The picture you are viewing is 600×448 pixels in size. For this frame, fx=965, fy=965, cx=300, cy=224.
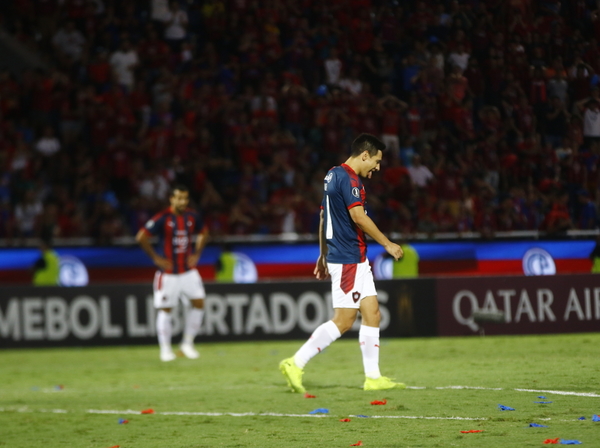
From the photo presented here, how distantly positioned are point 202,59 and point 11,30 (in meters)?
5.46

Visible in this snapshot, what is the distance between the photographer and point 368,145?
8.21 m

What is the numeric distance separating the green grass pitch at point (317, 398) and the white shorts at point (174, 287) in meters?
0.83

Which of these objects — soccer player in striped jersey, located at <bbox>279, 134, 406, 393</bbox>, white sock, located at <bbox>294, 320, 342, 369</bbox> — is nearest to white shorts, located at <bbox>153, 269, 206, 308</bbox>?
white sock, located at <bbox>294, 320, 342, 369</bbox>

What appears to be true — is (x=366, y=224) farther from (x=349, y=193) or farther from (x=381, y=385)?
(x=381, y=385)

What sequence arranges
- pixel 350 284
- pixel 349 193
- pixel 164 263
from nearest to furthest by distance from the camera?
1. pixel 349 193
2. pixel 350 284
3. pixel 164 263

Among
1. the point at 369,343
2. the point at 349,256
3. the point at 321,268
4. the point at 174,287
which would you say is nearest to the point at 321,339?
the point at 369,343

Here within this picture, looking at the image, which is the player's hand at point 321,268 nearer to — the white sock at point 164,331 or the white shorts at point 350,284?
the white shorts at point 350,284

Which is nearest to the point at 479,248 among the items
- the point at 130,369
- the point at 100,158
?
the point at 130,369

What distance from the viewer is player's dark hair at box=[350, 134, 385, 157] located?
26.9ft

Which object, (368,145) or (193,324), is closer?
(368,145)

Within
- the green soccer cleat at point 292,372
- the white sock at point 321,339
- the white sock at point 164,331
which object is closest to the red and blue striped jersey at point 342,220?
the white sock at point 321,339

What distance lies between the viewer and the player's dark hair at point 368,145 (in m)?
8.20

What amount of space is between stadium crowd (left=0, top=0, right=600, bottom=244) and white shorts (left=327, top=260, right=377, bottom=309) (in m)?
5.11

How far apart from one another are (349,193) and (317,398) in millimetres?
1810
